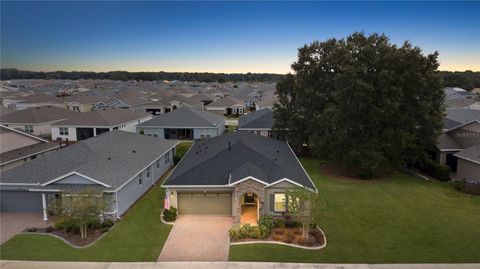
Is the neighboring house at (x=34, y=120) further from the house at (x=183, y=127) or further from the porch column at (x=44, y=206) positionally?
the porch column at (x=44, y=206)

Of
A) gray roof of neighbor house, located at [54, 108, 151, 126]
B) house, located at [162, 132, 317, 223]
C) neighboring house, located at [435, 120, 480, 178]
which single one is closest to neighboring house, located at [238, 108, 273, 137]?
gray roof of neighbor house, located at [54, 108, 151, 126]

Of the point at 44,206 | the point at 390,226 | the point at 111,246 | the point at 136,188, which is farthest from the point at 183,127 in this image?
the point at 390,226

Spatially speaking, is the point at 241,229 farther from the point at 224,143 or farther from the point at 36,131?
the point at 36,131

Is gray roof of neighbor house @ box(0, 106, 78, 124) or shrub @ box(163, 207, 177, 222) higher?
gray roof of neighbor house @ box(0, 106, 78, 124)

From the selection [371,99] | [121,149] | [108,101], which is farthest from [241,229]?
[108,101]

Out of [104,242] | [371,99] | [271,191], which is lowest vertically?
[104,242]

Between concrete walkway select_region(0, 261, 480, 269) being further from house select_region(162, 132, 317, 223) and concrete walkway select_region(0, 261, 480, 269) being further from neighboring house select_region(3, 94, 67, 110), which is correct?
neighboring house select_region(3, 94, 67, 110)

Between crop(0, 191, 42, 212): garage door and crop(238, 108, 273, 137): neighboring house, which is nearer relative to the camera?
crop(0, 191, 42, 212): garage door
